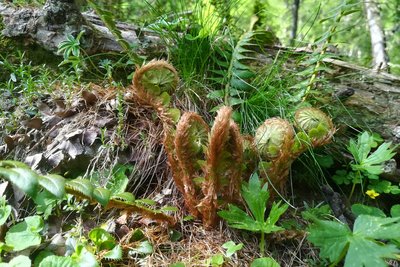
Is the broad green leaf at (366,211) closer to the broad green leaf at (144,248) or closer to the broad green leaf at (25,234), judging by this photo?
the broad green leaf at (144,248)

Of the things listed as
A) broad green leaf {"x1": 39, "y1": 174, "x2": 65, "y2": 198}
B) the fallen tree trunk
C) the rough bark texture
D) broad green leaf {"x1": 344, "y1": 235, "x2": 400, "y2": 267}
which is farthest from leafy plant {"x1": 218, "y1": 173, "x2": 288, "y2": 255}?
the rough bark texture

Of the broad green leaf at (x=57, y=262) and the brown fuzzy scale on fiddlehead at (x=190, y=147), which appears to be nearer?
the broad green leaf at (x=57, y=262)

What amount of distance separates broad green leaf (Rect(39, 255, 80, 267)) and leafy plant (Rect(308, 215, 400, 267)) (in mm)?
841

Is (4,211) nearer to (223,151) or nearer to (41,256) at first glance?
(41,256)

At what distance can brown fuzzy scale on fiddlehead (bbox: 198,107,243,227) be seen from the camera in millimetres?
1505

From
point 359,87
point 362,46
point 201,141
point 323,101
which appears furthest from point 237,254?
point 362,46

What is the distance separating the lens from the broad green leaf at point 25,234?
147cm

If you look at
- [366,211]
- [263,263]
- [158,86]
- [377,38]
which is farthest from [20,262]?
[377,38]

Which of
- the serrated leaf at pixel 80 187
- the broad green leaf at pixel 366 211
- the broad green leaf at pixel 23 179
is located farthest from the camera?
the broad green leaf at pixel 366 211

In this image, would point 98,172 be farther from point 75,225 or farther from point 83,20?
point 83,20

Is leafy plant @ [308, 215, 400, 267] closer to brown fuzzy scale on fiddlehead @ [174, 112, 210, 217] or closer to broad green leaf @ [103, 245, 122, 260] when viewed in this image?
brown fuzzy scale on fiddlehead @ [174, 112, 210, 217]

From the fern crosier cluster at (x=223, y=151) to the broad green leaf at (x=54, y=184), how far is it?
1.61ft

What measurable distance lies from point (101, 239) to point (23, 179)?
464mm

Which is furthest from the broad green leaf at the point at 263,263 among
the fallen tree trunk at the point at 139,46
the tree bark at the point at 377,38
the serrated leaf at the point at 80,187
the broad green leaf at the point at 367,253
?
the tree bark at the point at 377,38
